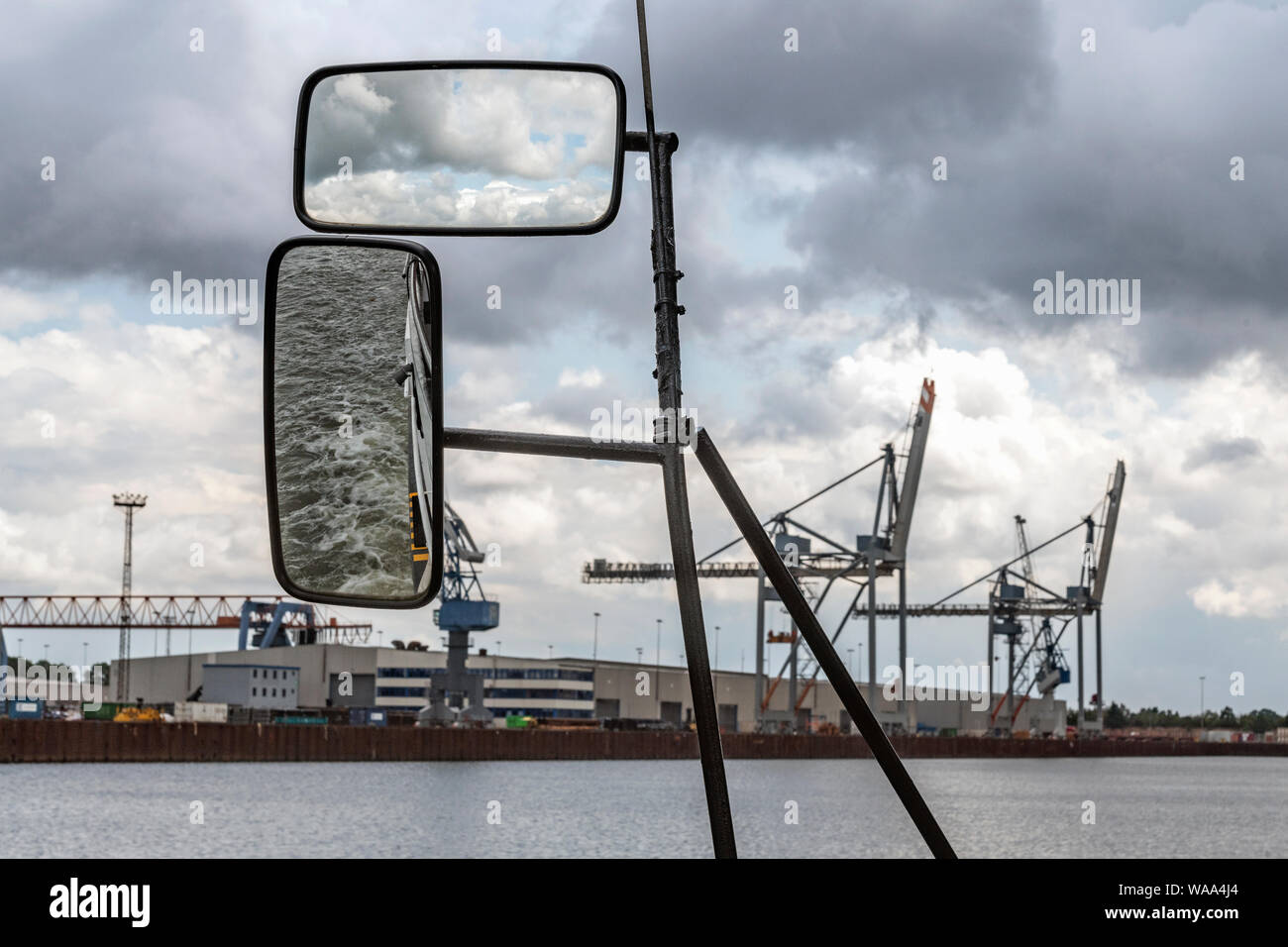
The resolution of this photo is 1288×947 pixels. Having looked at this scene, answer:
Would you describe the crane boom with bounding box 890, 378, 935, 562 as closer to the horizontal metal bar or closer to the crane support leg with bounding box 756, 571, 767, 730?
the crane support leg with bounding box 756, 571, 767, 730

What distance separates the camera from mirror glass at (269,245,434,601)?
1.78 meters

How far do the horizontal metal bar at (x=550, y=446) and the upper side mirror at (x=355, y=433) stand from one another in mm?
83

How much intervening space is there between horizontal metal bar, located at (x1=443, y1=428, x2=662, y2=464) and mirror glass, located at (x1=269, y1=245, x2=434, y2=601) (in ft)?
0.25

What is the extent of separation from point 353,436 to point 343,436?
12 millimetres

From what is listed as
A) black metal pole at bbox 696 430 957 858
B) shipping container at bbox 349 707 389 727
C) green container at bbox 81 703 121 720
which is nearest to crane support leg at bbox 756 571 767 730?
shipping container at bbox 349 707 389 727

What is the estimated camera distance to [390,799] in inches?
1714

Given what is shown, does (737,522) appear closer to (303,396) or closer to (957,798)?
(303,396)

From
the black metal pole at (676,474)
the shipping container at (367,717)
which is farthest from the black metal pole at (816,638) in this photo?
the shipping container at (367,717)

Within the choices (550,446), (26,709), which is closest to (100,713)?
(26,709)

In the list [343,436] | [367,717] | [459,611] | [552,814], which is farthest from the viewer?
[367,717]

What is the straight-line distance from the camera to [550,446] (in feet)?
6.34

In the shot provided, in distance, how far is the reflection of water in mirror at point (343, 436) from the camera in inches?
70.2

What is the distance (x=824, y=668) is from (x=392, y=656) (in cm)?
8916

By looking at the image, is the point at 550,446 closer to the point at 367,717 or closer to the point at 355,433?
the point at 355,433
